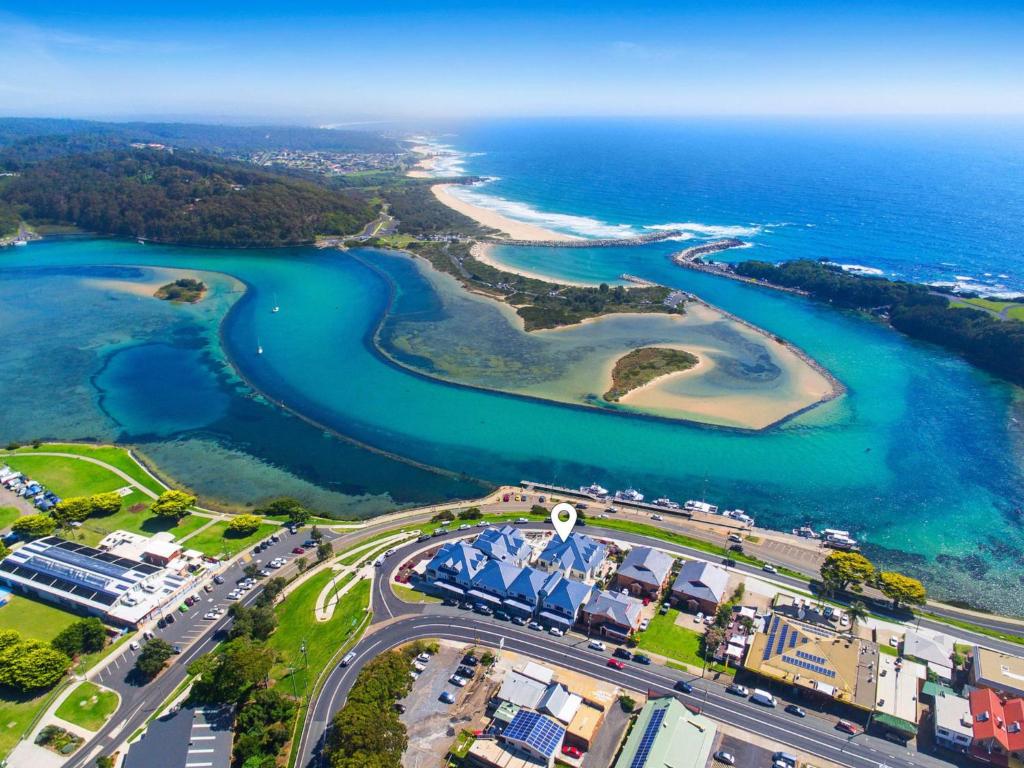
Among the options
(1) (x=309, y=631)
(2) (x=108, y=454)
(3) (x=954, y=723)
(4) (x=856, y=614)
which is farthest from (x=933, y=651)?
(2) (x=108, y=454)

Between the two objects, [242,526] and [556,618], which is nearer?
[556,618]

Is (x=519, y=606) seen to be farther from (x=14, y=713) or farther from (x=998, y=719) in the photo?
(x=14, y=713)

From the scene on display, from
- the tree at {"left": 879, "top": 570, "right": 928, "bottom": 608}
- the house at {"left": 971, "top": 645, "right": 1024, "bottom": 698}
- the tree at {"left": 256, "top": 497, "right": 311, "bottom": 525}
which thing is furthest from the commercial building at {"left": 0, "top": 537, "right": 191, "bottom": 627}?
the house at {"left": 971, "top": 645, "right": 1024, "bottom": 698}

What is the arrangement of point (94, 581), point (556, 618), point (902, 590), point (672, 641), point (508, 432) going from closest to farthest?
1. point (672, 641)
2. point (556, 618)
3. point (902, 590)
4. point (94, 581)
5. point (508, 432)

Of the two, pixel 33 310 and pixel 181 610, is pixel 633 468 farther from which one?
pixel 33 310

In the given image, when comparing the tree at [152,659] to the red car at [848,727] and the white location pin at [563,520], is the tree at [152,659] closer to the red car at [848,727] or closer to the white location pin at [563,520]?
the white location pin at [563,520]

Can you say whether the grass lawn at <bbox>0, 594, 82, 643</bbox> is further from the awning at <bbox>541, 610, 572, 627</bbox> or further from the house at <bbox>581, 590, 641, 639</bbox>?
the house at <bbox>581, 590, 641, 639</bbox>

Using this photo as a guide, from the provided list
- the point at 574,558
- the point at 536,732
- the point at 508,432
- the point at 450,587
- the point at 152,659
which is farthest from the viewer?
the point at 508,432

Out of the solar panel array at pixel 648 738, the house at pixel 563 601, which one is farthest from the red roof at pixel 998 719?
the house at pixel 563 601
